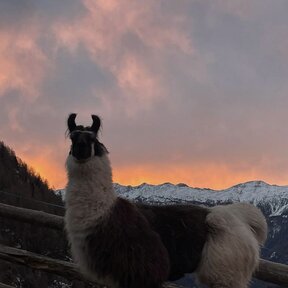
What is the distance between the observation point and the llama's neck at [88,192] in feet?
14.9

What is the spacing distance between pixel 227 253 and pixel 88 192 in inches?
50.2

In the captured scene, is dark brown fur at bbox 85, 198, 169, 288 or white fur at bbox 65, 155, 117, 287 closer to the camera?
dark brown fur at bbox 85, 198, 169, 288

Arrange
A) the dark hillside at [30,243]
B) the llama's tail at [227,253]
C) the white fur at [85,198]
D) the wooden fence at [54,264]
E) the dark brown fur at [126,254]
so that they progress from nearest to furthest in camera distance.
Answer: the dark brown fur at [126,254] < the white fur at [85,198] < the llama's tail at [227,253] < the wooden fence at [54,264] < the dark hillside at [30,243]

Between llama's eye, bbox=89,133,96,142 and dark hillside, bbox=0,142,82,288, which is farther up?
llama's eye, bbox=89,133,96,142

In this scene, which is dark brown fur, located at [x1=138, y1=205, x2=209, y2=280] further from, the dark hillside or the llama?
the dark hillside

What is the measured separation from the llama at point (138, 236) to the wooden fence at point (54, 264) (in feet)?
0.99

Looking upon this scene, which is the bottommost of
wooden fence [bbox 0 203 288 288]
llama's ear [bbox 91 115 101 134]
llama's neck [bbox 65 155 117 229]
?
wooden fence [bbox 0 203 288 288]

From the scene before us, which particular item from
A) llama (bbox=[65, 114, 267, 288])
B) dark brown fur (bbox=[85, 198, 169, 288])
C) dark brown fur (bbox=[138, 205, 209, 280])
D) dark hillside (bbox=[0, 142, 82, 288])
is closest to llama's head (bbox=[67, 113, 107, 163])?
llama (bbox=[65, 114, 267, 288])

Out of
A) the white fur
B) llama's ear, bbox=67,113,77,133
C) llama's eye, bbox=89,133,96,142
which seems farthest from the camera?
llama's ear, bbox=67,113,77,133

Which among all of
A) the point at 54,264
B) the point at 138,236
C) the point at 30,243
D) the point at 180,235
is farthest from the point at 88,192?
the point at 30,243

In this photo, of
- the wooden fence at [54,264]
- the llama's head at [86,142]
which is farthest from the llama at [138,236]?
the wooden fence at [54,264]

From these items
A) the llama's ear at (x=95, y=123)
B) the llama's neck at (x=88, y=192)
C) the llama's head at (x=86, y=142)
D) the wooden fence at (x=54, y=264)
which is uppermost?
the llama's ear at (x=95, y=123)

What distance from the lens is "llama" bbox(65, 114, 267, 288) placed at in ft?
14.6

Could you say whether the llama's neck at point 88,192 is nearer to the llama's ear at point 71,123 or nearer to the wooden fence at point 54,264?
the llama's ear at point 71,123
